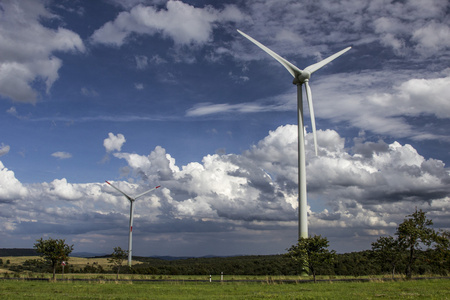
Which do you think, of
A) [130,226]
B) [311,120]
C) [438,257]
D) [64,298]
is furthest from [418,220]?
[130,226]

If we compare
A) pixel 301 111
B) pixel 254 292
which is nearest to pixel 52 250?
pixel 254 292

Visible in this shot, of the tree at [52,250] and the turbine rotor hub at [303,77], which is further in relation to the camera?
the turbine rotor hub at [303,77]

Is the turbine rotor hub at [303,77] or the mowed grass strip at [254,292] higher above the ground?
the turbine rotor hub at [303,77]

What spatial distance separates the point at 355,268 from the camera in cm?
9281

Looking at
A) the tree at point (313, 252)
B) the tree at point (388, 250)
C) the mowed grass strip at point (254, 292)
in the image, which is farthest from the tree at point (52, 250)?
the tree at point (388, 250)

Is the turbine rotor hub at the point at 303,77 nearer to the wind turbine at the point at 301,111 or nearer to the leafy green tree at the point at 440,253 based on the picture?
the wind turbine at the point at 301,111

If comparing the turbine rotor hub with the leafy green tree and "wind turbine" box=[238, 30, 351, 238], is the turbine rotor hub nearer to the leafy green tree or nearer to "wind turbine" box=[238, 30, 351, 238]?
"wind turbine" box=[238, 30, 351, 238]

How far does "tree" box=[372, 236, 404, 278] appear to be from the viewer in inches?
2218

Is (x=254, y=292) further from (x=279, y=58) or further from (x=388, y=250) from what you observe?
(x=279, y=58)

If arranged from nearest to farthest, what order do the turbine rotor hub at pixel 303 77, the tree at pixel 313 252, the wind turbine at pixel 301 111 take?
the tree at pixel 313 252
the wind turbine at pixel 301 111
the turbine rotor hub at pixel 303 77

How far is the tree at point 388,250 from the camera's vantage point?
185 ft

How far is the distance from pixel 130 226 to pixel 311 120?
6588 cm

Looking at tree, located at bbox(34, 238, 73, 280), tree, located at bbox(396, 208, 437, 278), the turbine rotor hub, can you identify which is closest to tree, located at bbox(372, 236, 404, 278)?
tree, located at bbox(396, 208, 437, 278)

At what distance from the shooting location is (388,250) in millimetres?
57250
